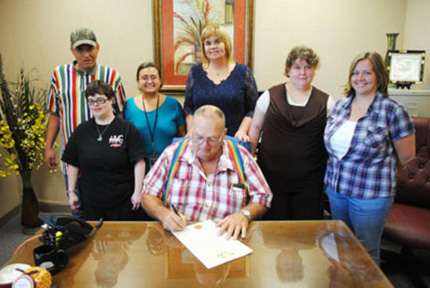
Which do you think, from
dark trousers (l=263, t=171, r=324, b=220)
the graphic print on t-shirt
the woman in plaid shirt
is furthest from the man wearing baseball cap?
the woman in plaid shirt

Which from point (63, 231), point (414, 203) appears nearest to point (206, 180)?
point (63, 231)

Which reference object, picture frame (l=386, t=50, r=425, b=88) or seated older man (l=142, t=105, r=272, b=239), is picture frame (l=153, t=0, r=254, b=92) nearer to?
picture frame (l=386, t=50, r=425, b=88)

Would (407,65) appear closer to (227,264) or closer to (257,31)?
(257,31)

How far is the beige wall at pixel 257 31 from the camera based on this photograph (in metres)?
3.14

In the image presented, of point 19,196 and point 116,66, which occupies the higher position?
point 116,66

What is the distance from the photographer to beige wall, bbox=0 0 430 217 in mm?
3143

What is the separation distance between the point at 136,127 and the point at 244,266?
1341 mm

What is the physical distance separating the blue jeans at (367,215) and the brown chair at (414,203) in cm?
46

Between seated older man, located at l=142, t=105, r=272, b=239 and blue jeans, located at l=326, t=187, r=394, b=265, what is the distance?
1.56 feet

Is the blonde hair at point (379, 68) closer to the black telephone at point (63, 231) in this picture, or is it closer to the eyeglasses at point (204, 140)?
the eyeglasses at point (204, 140)

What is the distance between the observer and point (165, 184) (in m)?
1.72

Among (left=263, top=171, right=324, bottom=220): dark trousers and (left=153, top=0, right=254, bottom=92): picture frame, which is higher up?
(left=153, top=0, right=254, bottom=92): picture frame

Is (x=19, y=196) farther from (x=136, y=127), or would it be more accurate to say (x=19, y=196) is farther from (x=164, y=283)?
(x=164, y=283)

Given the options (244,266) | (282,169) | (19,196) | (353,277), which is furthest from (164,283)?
(19,196)
